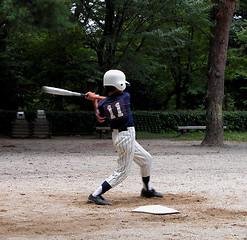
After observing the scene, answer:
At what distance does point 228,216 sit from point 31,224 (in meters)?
2.42

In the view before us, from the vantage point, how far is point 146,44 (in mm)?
21859

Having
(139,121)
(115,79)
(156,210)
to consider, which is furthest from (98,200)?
(139,121)

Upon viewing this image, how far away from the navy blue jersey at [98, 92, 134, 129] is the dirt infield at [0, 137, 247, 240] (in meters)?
1.17

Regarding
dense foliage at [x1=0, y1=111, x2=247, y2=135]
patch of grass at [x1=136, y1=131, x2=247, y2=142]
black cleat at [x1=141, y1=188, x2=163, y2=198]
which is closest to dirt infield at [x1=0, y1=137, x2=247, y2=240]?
black cleat at [x1=141, y1=188, x2=163, y2=198]

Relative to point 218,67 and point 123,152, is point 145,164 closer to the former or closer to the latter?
point 123,152

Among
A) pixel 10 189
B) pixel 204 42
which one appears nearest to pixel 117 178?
Result: pixel 10 189

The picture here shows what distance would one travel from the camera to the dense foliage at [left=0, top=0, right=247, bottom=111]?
19.1m

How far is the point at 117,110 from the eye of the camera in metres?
6.14

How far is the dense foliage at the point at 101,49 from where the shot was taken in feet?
62.6

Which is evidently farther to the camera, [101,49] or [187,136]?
[187,136]

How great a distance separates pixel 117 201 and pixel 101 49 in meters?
15.4

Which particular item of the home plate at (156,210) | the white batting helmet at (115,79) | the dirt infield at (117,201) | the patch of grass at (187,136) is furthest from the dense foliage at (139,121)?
the home plate at (156,210)

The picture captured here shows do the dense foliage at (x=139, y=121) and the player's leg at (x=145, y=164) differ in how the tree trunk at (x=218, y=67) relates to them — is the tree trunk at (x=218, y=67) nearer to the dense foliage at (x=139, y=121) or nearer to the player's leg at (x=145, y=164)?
Answer: the dense foliage at (x=139, y=121)

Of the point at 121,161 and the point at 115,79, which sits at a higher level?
the point at 115,79
